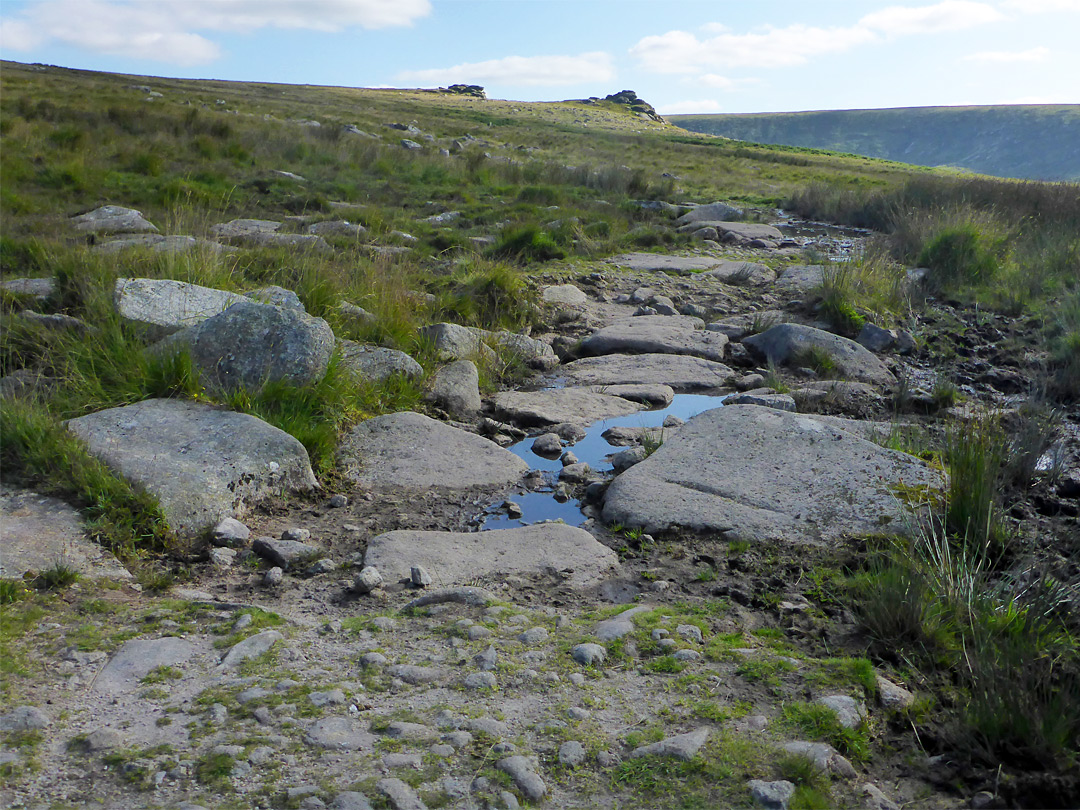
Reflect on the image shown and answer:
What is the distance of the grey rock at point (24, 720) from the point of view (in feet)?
6.37

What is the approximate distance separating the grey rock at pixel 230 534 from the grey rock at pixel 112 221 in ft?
16.1

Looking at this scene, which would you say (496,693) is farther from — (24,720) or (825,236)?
(825,236)

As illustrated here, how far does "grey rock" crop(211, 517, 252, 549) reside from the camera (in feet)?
10.1

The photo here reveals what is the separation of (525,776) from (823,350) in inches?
179

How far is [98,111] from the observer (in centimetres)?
1471

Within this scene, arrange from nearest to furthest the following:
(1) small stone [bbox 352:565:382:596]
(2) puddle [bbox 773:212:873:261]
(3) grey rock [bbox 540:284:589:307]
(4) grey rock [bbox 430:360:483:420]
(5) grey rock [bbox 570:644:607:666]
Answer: (5) grey rock [bbox 570:644:607:666], (1) small stone [bbox 352:565:382:596], (4) grey rock [bbox 430:360:483:420], (3) grey rock [bbox 540:284:589:307], (2) puddle [bbox 773:212:873:261]

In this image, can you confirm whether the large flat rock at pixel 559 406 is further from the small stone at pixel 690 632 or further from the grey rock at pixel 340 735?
the grey rock at pixel 340 735

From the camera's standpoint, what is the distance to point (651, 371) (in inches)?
223

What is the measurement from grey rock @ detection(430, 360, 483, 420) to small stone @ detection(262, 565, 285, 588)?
195 centimetres

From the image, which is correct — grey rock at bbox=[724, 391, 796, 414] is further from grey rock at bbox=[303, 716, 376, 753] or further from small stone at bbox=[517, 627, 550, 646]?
grey rock at bbox=[303, 716, 376, 753]

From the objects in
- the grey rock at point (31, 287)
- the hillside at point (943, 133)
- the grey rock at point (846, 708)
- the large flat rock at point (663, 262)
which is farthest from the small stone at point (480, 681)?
the hillside at point (943, 133)

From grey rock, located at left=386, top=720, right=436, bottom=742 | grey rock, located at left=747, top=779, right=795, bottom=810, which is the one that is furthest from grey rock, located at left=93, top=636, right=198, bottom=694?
grey rock, located at left=747, top=779, right=795, bottom=810

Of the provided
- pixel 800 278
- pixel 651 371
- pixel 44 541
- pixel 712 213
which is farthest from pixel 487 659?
pixel 712 213

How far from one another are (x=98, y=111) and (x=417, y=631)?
51.1ft
